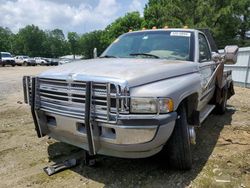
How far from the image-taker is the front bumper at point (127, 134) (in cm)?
324

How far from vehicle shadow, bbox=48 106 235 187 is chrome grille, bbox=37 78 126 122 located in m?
0.94

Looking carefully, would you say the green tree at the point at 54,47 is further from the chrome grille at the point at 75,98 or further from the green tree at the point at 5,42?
the chrome grille at the point at 75,98

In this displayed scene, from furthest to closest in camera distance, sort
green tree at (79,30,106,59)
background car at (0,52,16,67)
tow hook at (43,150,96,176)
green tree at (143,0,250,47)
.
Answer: green tree at (79,30,106,59)
background car at (0,52,16,67)
green tree at (143,0,250,47)
tow hook at (43,150,96,176)

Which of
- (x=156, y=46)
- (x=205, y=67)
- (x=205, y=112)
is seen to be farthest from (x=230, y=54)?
(x=156, y=46)

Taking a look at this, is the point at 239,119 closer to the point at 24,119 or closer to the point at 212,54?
the point at 212,54

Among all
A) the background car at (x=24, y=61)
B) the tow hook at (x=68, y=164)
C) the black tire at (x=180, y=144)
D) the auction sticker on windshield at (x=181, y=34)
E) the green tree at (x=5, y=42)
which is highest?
the green tree at (x=5, y=42)

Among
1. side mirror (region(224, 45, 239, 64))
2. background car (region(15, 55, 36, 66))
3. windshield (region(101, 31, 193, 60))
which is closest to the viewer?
windshield (region(101, 31, 193, 60))

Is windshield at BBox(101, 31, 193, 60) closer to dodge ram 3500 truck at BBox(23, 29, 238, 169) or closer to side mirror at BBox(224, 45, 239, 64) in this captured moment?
dodge ram 3500 truck at BBox(23, 29, 238, 169)

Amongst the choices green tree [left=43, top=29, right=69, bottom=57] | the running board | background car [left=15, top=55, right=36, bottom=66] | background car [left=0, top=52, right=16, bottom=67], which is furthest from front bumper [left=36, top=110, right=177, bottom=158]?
green tree [left=43, top=29, right=69, bottom=57]

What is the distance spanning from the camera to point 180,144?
3.80 metres

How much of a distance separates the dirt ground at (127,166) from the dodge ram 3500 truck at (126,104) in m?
0.32

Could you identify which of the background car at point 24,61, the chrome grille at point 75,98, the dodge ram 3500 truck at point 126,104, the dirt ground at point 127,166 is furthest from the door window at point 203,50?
the background car at point 24,61

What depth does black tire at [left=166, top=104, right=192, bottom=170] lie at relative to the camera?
12.5 feet

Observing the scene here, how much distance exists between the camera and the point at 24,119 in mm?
7066
